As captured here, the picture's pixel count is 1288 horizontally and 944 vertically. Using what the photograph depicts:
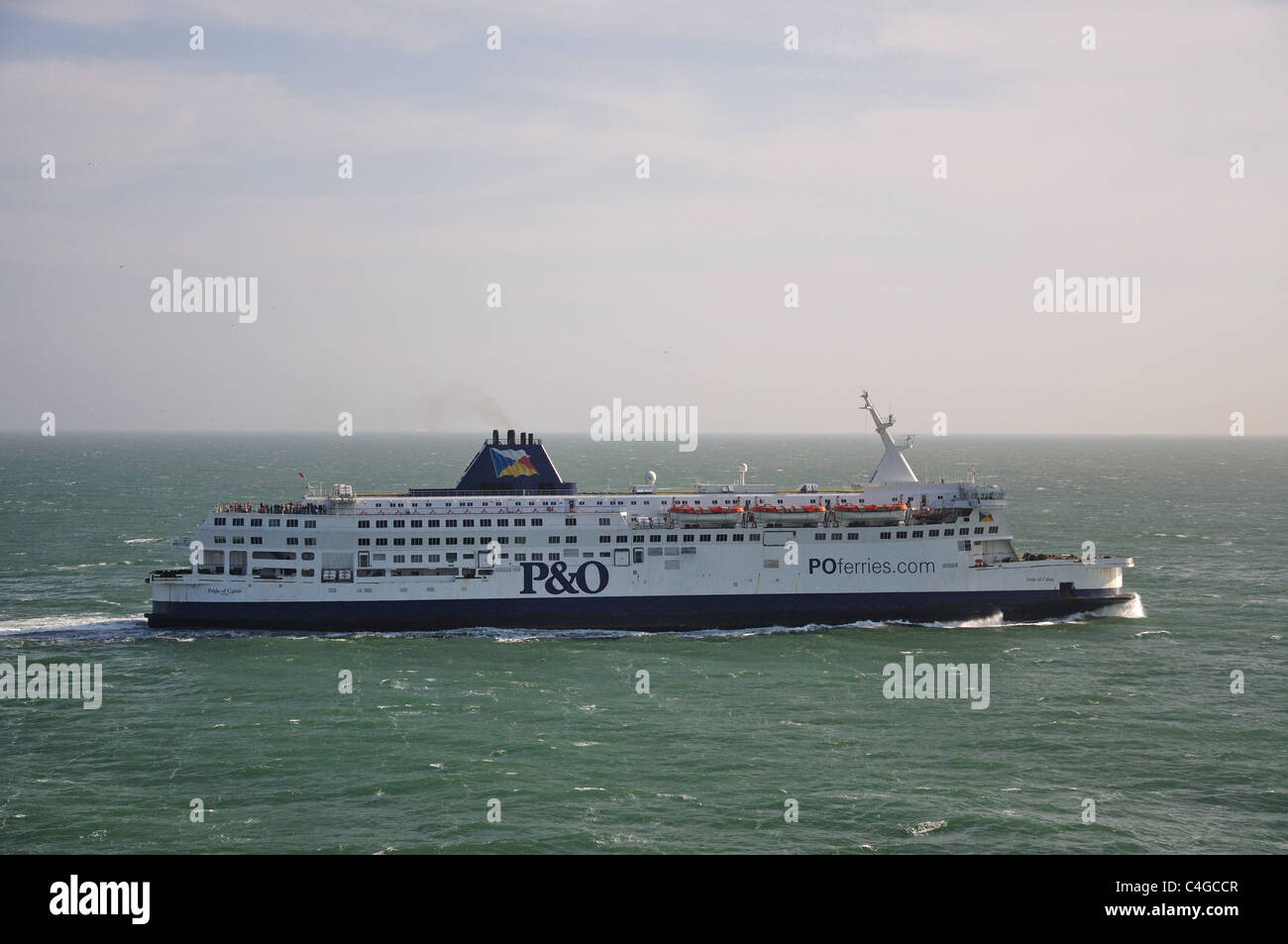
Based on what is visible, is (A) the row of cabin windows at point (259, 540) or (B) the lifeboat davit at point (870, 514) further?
(B) the lifeboat davit at point (870, 514)

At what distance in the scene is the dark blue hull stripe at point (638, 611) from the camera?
49.4 m

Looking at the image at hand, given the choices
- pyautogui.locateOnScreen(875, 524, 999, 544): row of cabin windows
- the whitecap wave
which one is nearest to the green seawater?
the whitecap wave

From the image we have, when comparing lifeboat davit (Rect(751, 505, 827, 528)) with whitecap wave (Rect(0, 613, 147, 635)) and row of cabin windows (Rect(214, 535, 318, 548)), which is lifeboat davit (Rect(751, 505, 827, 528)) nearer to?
row of cabin windows (Rect(214, 535, 318, 548))

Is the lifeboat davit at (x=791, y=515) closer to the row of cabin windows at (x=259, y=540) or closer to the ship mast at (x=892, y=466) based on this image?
the ship mast at (x=892, y=466)

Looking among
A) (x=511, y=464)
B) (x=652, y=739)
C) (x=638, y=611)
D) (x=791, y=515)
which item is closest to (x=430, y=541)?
(x=511, y=464)

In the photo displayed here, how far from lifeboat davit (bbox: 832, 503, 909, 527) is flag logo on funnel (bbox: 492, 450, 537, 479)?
1576 cm

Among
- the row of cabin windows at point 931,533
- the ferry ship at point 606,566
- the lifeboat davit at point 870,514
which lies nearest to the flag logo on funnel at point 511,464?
the ferry ship at point 606,566

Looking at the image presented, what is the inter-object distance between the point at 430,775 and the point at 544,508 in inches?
850

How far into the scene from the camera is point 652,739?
35.0 metres

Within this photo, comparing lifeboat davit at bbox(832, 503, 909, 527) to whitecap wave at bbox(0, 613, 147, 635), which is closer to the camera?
whitecap wave at bbox(0, 613, 147, 635)

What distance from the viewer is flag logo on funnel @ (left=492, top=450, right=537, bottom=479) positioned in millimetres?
54312

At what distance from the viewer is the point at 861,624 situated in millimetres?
51469

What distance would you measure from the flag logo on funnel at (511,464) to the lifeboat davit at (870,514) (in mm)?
15756
